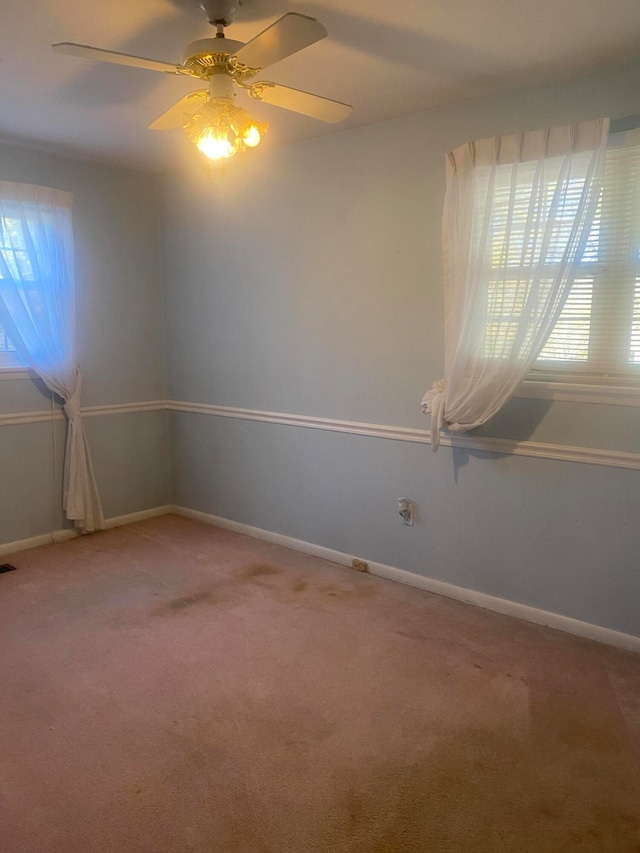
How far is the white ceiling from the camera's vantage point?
2.10m

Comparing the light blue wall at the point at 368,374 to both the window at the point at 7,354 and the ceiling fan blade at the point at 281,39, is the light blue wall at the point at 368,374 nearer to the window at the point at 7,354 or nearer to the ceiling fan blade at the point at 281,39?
the window at the point at 7,354

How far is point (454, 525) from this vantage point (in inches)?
126

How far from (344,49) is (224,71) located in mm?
572

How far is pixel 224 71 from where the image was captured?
209 centimetres

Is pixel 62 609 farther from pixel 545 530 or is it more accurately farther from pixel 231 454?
pixel 545 530

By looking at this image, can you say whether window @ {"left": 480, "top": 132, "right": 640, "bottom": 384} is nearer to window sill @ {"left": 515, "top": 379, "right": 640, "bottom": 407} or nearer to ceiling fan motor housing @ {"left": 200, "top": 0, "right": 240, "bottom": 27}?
window sill @ {"left": 515, "top": 379, "right": 640, "bottom": 407}

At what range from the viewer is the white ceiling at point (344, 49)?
2.10 metres

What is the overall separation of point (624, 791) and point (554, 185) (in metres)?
2.24

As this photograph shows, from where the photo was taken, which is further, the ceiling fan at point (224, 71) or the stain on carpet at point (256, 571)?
the stain on carpet at point (256, 571)

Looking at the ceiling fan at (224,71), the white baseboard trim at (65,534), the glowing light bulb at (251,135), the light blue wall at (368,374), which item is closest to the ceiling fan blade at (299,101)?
the ceiling fan at (224,71)

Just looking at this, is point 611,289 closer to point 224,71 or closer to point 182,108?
point 224,71

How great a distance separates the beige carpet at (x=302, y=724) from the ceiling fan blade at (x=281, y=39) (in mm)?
2215

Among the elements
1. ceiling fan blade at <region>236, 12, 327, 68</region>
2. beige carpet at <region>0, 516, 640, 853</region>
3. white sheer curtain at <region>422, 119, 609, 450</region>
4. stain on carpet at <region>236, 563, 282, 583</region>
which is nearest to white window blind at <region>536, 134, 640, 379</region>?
white sheer curtain at <region>422, 119, 609, 450</region>

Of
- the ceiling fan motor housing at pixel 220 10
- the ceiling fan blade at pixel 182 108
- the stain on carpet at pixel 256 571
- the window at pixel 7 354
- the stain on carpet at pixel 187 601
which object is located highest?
the ceiling fan motor housing at pixel 220 10
